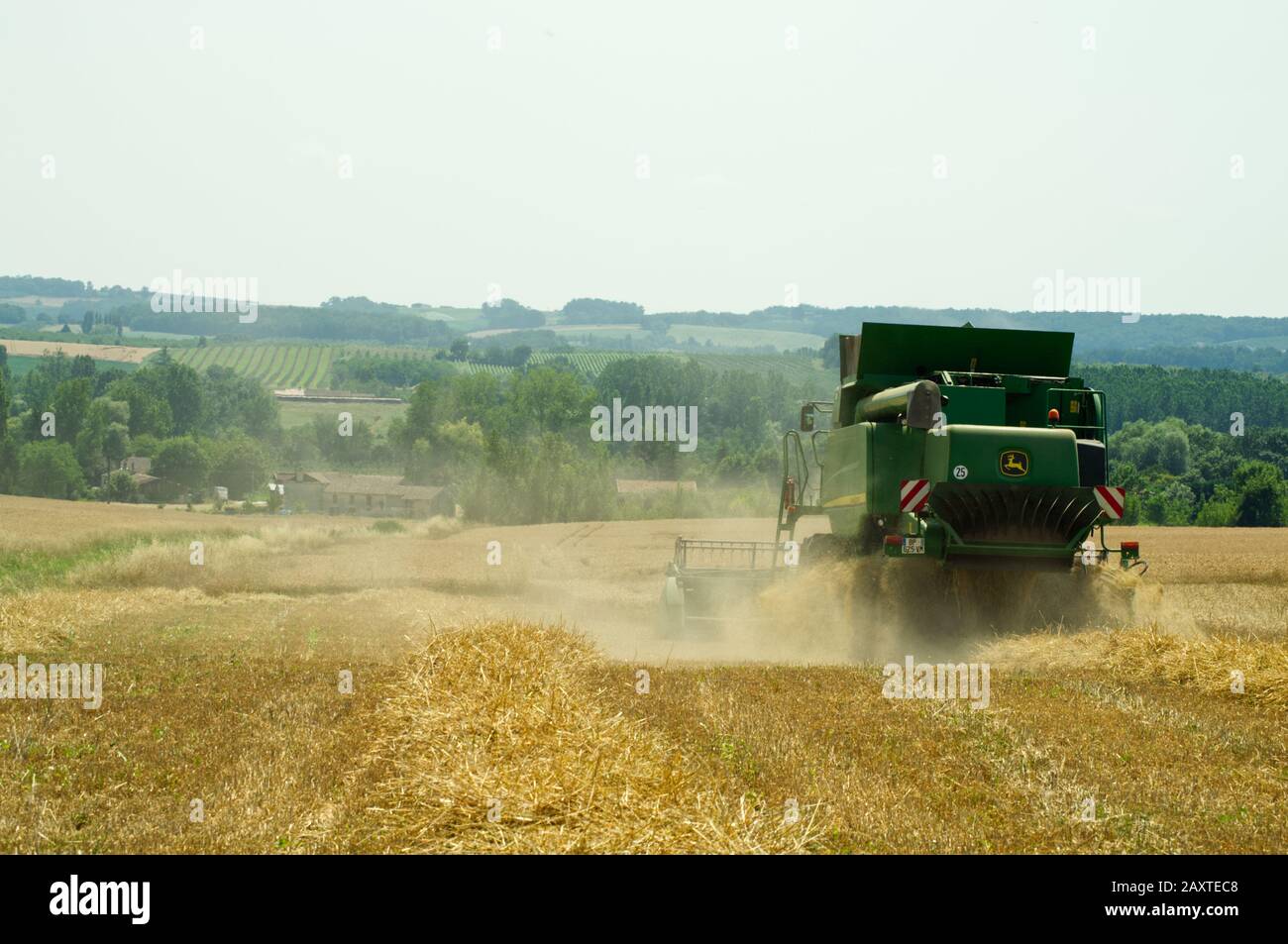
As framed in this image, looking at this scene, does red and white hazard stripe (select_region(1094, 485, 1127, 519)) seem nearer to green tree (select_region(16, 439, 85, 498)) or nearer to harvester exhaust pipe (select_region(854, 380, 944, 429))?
harvester exhaust pipe (select_region(854, 380, 944, 429))

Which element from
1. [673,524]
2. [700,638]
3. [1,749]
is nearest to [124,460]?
[673,524]

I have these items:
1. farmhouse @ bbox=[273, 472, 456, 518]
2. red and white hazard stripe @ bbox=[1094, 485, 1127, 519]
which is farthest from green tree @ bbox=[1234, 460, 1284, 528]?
red and white hazard stripe @ bbox=[1094, 485, 1127, 519]

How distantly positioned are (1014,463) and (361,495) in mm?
72865

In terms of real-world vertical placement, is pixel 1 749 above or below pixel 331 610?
above

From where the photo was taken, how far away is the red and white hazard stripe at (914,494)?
46.3 ft

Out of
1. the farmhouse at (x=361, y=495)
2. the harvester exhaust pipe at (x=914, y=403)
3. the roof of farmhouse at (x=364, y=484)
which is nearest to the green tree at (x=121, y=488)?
the roof of farmhouse at (x=364, y=484)

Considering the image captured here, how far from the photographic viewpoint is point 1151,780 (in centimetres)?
793

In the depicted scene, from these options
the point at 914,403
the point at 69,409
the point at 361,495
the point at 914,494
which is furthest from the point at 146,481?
the point at 914,403

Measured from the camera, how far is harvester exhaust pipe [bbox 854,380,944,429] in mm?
13969

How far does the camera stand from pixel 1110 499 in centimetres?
1411

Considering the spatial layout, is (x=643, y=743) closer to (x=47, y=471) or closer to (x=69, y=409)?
(x=47, y=471)

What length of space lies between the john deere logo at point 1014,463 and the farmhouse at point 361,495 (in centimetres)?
6172

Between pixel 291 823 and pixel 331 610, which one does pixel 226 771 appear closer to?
pixel 291 823

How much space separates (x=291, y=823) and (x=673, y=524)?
1603 inches
